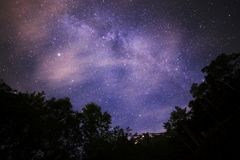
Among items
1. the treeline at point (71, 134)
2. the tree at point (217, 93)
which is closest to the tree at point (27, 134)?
the treeline at point (71, 134)

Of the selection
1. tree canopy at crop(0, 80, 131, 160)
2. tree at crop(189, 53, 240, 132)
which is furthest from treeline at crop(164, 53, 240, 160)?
tree canopy at crop(0, 80, 131, 160)

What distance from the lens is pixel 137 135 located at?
12.4 meters

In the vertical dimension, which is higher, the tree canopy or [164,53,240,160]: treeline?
[164,53,240,160]: treeline

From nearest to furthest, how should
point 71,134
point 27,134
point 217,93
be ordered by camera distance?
point 27,134 → point 71,134 → point 217,93

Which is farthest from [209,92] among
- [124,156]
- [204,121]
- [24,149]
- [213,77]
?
[24,149]

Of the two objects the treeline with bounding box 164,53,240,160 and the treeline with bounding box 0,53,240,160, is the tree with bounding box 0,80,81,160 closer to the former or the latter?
the treeline with bounding box 0,53,240,160

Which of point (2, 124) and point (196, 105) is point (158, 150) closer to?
point (2, 124)

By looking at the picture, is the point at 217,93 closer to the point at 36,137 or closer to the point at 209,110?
the point at 209,110

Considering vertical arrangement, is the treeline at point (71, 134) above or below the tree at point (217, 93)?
below

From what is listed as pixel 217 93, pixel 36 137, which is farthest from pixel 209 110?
pixel 36 137

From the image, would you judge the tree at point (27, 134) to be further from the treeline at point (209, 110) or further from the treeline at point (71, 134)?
the treeline at point (209, 110)

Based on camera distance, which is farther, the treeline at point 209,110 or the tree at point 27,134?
the treeline at point 209,110

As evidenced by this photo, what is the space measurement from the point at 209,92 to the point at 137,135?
3397 centimetres

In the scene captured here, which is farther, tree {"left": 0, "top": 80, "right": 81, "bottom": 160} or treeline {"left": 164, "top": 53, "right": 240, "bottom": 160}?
treeline {"left": 164, "top": 53, "right": 240, "bottom": 160}
